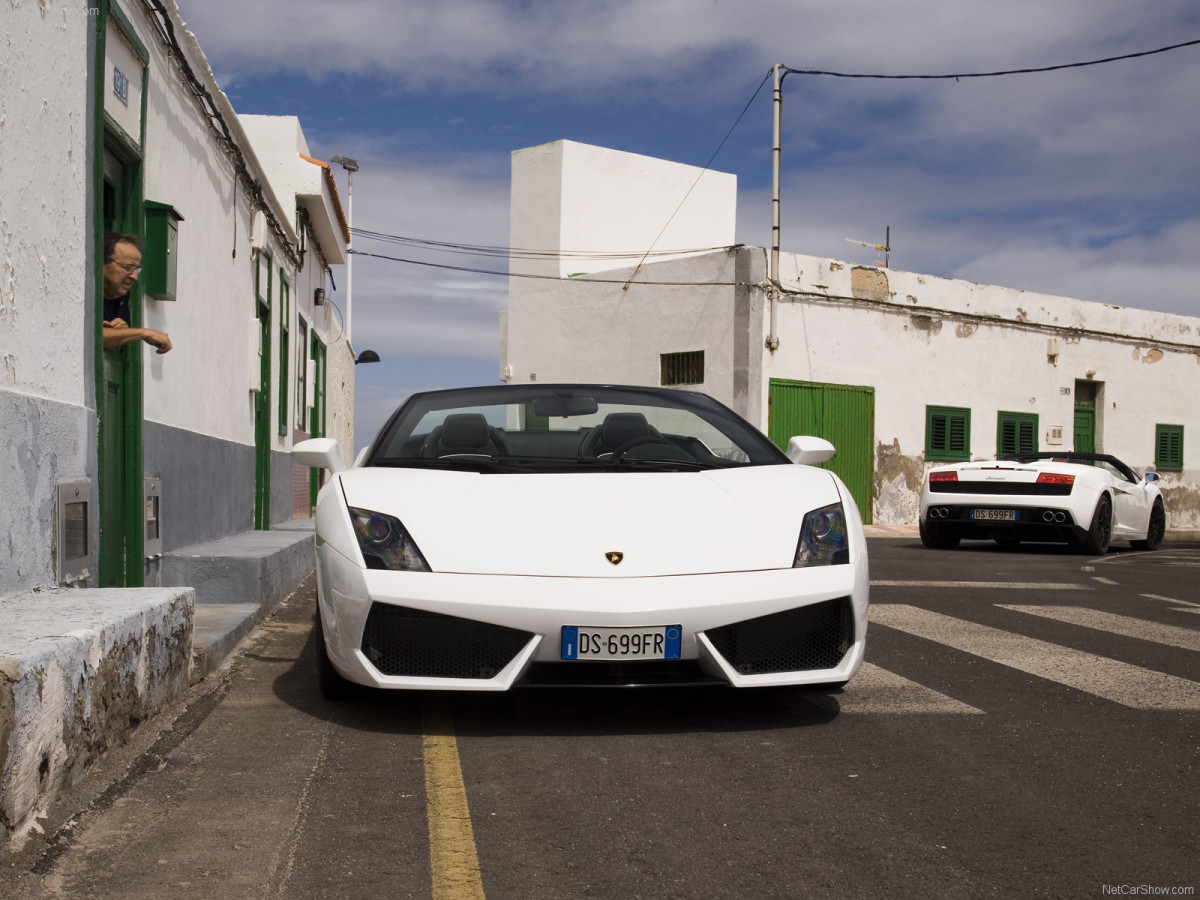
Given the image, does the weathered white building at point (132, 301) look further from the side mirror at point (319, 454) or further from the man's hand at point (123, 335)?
the side mirror at point (319, 454)

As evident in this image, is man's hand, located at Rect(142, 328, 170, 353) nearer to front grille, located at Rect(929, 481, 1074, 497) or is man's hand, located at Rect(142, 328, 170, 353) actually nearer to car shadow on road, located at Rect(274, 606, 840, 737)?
car shadow on road, located at Rect(274, 606, 840, 737)

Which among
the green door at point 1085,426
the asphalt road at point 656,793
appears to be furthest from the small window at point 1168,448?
the asphalt road at point 656,793

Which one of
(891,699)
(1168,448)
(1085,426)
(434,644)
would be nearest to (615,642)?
(434,644)

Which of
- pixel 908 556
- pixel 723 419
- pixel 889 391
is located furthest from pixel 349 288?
pixel 723 419

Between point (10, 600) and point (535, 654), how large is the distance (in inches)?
67.6

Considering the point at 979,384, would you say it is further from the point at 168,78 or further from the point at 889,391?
the point at 168,78

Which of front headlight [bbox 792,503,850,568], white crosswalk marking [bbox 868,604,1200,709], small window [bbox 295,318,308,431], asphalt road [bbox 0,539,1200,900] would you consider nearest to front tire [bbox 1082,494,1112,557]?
white crosswalk marking [bbox 868,604,1200,709]

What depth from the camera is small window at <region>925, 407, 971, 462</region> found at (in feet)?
79.6

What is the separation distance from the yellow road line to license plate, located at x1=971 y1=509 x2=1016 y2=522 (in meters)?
10.0

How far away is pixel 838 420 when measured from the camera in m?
23.2

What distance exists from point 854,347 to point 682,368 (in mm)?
3340

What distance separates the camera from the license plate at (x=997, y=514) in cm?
1310

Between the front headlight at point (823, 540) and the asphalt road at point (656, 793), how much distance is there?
576 mm

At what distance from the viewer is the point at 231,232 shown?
9727mm
